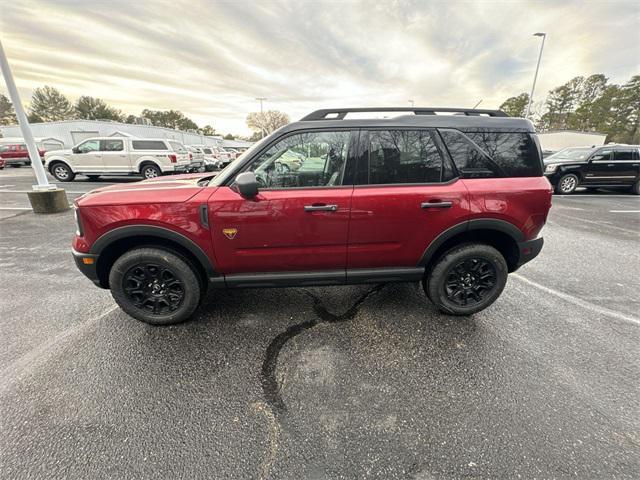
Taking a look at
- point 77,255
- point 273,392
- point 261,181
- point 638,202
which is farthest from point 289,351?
point 638,202

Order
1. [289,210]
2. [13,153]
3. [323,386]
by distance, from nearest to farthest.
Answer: [323,386] < [289,210] < [13,153]

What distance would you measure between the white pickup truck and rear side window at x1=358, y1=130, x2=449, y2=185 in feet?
40.4

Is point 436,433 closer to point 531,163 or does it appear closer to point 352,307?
point 352,307

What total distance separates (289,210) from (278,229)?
0.19m

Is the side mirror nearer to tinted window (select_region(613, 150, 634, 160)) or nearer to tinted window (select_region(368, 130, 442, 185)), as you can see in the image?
tinted window (select_region(368, 130, 442, 185))

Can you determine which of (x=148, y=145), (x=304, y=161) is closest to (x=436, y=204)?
(x=304, y=161)

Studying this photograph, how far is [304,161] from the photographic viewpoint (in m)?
2.47

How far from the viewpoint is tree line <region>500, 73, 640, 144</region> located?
40.4 metres

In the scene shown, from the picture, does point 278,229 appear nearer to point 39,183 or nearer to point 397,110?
point 397,110

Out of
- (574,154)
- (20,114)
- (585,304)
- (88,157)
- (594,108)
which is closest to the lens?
(585,304)

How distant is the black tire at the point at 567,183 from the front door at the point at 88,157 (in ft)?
59.1

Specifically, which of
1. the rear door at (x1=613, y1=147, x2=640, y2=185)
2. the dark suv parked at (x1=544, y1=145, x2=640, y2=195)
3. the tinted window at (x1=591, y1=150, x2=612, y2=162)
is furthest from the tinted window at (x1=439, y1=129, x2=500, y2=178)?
the rear door at (x1=613, y1=147, x2=640, y2=185)

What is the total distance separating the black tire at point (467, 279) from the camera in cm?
267

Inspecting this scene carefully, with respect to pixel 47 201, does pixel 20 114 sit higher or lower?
higher
